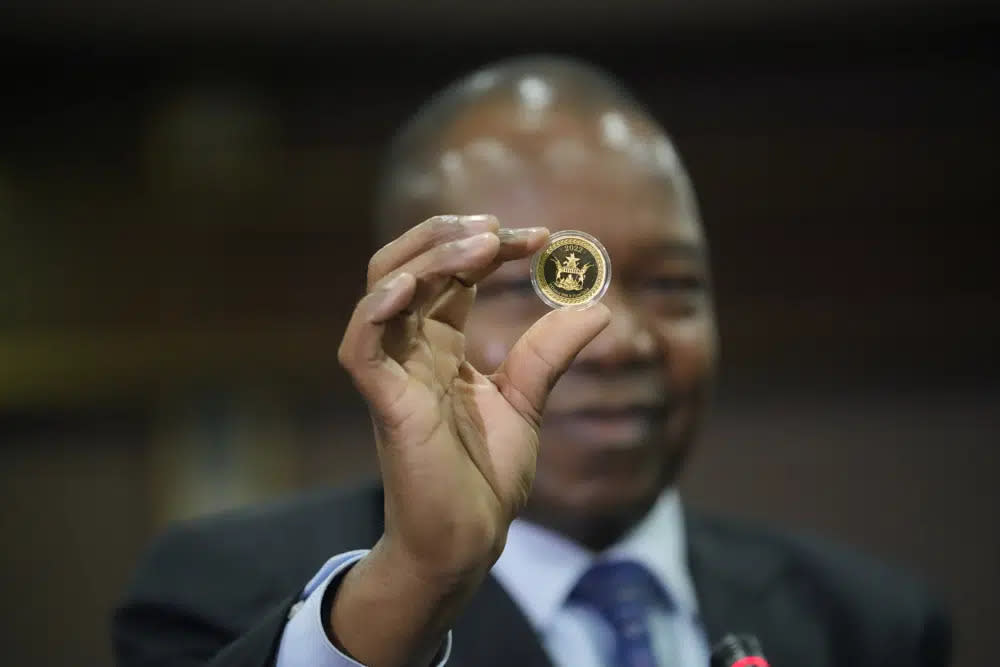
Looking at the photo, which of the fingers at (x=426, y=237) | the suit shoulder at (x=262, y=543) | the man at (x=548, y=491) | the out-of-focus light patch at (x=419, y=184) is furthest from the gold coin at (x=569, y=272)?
the suit shoulder at (x=262, y=543)

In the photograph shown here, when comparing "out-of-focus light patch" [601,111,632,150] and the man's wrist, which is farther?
"out-of-focus light patch" [601,111,632,150]

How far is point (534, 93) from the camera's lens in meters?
1.45

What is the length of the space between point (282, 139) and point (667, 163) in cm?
198

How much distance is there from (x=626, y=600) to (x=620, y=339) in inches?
12.5

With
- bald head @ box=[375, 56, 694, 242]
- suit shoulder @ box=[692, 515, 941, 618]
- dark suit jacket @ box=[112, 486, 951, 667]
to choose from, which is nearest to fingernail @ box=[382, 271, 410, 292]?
dark suit jacket @ box=[112, 486, 951, 667]

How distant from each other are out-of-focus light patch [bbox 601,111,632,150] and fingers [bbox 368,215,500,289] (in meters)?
0.50

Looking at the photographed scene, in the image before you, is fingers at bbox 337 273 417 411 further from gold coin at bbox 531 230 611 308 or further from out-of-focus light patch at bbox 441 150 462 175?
out-of-focus light patch at bbox 441 150 462 175

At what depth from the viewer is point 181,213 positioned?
10.4ft

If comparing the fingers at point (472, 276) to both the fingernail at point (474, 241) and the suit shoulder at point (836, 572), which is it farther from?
the suit shoulder at point (836, 572)

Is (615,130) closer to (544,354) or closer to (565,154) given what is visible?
(565,154)

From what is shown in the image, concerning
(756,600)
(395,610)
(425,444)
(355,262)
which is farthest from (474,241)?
(355,262)

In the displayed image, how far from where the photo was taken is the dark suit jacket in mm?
1296

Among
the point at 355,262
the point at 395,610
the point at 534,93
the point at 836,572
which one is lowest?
the point at 836,572

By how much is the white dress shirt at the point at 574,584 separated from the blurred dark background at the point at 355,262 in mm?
1640
